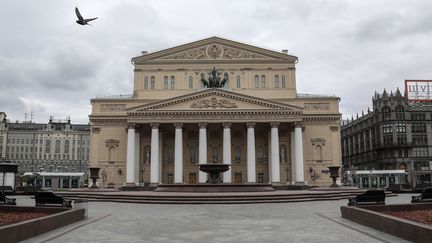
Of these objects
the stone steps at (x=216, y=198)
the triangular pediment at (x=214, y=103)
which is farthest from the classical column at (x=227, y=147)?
the stone steps at (x=216, y=198)

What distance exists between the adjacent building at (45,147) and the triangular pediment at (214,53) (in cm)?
6994

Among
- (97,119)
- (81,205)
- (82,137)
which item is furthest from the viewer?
(82,137)

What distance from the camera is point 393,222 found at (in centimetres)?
1340

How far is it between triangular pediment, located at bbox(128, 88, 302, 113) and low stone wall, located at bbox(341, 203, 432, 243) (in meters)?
39.4

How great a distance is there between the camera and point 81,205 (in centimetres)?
2042

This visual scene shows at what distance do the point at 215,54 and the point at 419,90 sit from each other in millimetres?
51680

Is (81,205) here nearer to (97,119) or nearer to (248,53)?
(97,119)

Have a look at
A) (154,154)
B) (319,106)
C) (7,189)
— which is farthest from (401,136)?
(7,189)

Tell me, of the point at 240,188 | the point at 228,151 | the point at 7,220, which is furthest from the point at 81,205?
the point at 228,151

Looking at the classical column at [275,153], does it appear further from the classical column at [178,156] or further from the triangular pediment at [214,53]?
the triangular pediment at [214,53]

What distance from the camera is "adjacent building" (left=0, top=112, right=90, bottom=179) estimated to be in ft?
409

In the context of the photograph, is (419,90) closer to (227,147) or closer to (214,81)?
(214,81)

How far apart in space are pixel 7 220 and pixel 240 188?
81.0 feet

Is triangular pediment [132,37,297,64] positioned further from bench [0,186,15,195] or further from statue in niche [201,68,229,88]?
bench [0,186,15,195]
